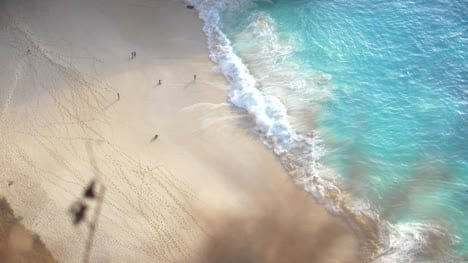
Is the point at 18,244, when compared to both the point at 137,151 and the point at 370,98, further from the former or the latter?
the point at 370,98

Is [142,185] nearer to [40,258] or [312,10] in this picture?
[40,258]

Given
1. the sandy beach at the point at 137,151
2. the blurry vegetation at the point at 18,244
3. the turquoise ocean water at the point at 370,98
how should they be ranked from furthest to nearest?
the turquoise ocean water at the point at 370,98, the sandy beach at the point at 137,151, the blurry vegetation at the point at 18,244

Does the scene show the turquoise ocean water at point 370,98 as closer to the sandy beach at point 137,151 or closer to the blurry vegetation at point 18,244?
the sandy beach at point 137,151

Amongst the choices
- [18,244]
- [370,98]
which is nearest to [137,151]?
[18,244]

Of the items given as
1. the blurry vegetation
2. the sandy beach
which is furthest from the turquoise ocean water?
the blurry vegetation

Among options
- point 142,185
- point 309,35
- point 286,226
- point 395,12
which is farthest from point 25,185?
point 395,12

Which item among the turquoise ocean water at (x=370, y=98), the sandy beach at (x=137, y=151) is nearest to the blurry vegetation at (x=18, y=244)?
the sandy beach at (x=137, y=151)

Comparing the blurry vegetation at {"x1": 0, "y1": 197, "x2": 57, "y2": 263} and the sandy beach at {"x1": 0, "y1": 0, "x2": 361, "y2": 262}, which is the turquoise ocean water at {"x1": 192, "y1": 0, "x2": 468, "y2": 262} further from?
the blurry vegetation at {"x1": 0, "y1": 197, "x2": 57, "y2": 263}
